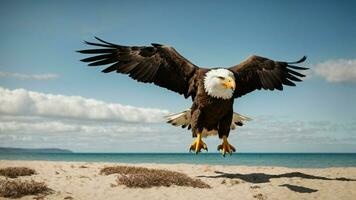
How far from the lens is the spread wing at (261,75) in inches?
361

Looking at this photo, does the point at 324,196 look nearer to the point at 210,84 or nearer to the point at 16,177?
the point at 210,84

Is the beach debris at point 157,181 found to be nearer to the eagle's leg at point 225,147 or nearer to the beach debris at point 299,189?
the beach debris at point 299,189

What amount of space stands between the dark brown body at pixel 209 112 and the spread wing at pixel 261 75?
4.64 feet

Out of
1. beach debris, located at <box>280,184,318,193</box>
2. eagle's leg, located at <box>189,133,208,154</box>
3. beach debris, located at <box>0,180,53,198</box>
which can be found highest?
eagle's leg, located at <box>189,133,208,154</box>

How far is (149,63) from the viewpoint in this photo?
9.09 m

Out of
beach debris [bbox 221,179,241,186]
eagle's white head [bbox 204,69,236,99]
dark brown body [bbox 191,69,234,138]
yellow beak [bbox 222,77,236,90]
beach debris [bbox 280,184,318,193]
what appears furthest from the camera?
beach debris [bbox 221,179,241,186]

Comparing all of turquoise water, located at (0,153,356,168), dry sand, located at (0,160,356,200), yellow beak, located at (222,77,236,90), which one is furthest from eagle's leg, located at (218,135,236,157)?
turquoise water, located at (0,153,356,168)

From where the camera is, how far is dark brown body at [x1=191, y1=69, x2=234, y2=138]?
7.37 metres

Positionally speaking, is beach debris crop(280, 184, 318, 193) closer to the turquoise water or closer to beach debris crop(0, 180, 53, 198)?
Answer: beach debris crop(0, 180, 53, 198)

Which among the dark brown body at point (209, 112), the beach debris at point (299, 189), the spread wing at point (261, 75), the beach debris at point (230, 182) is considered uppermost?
the spread wing at point (261, 75)

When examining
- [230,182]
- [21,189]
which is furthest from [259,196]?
[21,189]

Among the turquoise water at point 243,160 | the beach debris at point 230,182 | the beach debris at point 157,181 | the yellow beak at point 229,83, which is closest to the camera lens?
the yellow beak at point 229,83

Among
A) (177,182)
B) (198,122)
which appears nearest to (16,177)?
(177,182)

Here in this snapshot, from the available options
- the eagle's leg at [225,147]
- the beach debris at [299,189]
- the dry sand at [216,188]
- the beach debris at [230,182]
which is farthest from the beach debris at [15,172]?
the eagle's leg at [225,147]
